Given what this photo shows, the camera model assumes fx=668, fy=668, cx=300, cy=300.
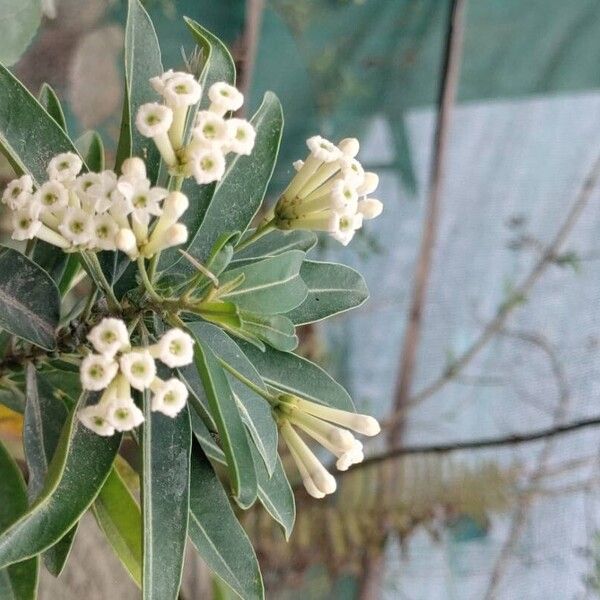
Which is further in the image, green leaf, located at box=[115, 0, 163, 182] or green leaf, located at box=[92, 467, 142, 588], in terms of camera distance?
green leaf, located at box=[92, 467, 142, 588]

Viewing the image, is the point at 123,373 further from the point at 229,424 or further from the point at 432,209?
the point at 432,209

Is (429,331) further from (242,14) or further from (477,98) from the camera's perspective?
(242,14)

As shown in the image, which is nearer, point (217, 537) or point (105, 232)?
point (105, 232)

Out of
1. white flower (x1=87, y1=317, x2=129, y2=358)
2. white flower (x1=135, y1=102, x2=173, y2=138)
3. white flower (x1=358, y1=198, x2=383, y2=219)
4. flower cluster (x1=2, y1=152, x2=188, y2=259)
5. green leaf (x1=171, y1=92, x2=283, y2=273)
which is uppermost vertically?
green leaf (x1=171, y1=92, x2=283, y2=273)

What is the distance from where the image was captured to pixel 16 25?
0.76 m

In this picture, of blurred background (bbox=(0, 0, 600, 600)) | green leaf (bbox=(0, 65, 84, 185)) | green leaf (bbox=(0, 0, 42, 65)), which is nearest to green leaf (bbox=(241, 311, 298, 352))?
green leaf (bbox=(0, 65, 84, 185))

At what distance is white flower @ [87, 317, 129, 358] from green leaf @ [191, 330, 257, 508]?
0.24 ft

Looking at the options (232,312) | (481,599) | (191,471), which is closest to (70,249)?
(232,312)

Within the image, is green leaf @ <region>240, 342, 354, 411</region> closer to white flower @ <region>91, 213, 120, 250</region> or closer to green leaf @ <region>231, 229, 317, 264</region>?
green leaf @ <region>231, 229, 317, 264</region>

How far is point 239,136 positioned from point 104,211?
0.11 m

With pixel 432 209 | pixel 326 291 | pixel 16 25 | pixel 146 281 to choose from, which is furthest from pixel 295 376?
pixel 432 209

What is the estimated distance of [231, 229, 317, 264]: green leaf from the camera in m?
0.69

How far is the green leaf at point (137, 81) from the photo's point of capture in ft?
1.87

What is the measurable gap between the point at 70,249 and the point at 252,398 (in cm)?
19
